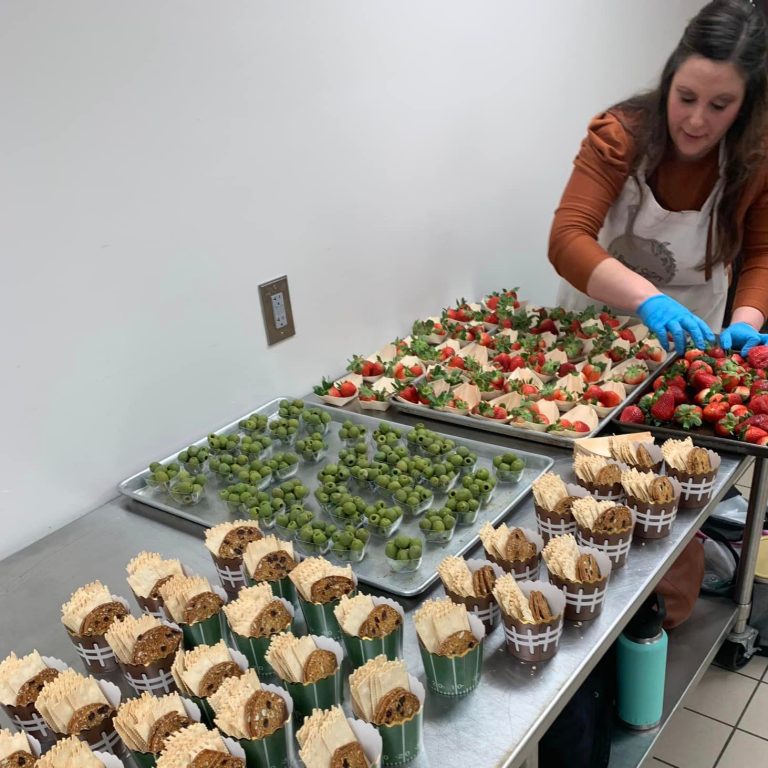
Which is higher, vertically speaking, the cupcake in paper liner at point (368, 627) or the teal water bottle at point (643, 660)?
the cupcake in paper liner at point (368, 627)

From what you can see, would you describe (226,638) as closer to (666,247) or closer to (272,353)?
(272,353)

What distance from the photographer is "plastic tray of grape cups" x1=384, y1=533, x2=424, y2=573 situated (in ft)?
3.91

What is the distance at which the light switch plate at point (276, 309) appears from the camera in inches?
70.9

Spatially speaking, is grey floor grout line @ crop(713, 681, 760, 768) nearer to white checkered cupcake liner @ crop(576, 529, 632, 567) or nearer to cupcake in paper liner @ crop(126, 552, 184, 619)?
white checkered cupcake liner @ crop(576, 529, 632, 567)

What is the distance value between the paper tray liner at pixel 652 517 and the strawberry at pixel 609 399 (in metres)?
0.44

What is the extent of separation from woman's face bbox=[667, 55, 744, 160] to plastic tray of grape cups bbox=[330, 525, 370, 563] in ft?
4.33

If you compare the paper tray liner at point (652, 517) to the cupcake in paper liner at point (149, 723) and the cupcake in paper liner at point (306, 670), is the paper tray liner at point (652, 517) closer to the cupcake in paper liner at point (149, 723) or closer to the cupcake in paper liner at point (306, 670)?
the cupcake in paper liner at point (306, 670)

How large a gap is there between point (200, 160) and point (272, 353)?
Result: 51 cm

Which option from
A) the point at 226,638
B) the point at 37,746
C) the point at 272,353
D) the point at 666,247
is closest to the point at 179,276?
the point at 272,353

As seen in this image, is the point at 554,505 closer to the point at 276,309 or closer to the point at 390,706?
the point at 390,706

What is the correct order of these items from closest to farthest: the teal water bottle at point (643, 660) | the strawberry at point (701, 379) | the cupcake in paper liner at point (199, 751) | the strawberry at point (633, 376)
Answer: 1. the cupcake in paper liner at point (199, 751)
2. the teal water bottle at point (643, 660)
3. the strawberry at point (701, 379)
4. the strawberry at point (633, 376)

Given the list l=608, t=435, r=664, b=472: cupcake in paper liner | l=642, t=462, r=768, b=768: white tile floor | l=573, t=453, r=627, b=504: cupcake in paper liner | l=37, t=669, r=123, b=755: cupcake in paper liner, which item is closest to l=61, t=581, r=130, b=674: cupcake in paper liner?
l=37, t=669, r=123, b=755: cupcake in paper liner

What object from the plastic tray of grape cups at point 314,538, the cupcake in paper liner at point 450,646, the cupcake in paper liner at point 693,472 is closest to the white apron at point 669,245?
the cupcake in paper liner at point 693,472

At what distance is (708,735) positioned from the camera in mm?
1890
